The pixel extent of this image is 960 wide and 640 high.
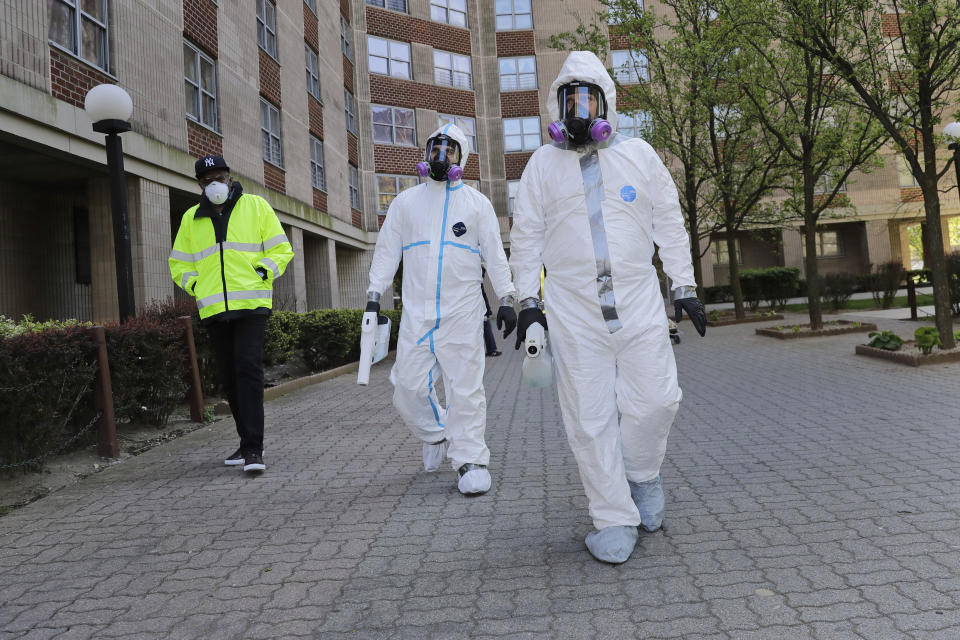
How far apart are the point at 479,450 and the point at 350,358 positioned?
10489 mm

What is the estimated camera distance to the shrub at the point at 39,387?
478 cm

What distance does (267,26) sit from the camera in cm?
1883

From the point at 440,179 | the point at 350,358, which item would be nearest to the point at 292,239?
the point at 350,358

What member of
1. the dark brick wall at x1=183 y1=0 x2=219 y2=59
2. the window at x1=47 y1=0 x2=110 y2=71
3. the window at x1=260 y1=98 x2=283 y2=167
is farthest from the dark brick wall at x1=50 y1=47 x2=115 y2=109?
the window at x1=260 y1=98 x2=283 y2=167

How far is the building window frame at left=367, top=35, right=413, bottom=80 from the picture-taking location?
3092 cm

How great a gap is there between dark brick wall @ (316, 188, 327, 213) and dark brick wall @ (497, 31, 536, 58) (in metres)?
15.8

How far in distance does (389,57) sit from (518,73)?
22.7ft

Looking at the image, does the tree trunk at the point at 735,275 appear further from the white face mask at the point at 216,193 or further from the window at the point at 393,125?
the white face mask at the point at 216,193

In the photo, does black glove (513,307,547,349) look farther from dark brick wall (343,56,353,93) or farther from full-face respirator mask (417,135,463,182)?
dark brick wall (343,56,353,93)

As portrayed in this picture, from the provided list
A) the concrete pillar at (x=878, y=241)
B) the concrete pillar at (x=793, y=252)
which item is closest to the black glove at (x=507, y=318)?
the concrete pillar at (x=793, y=252)

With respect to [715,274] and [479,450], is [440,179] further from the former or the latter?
[715,274]

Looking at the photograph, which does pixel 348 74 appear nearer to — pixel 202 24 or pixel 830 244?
pixel 202 24

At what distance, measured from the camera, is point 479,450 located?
461 cm

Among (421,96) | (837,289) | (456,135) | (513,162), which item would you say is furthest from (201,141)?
(513,162)
